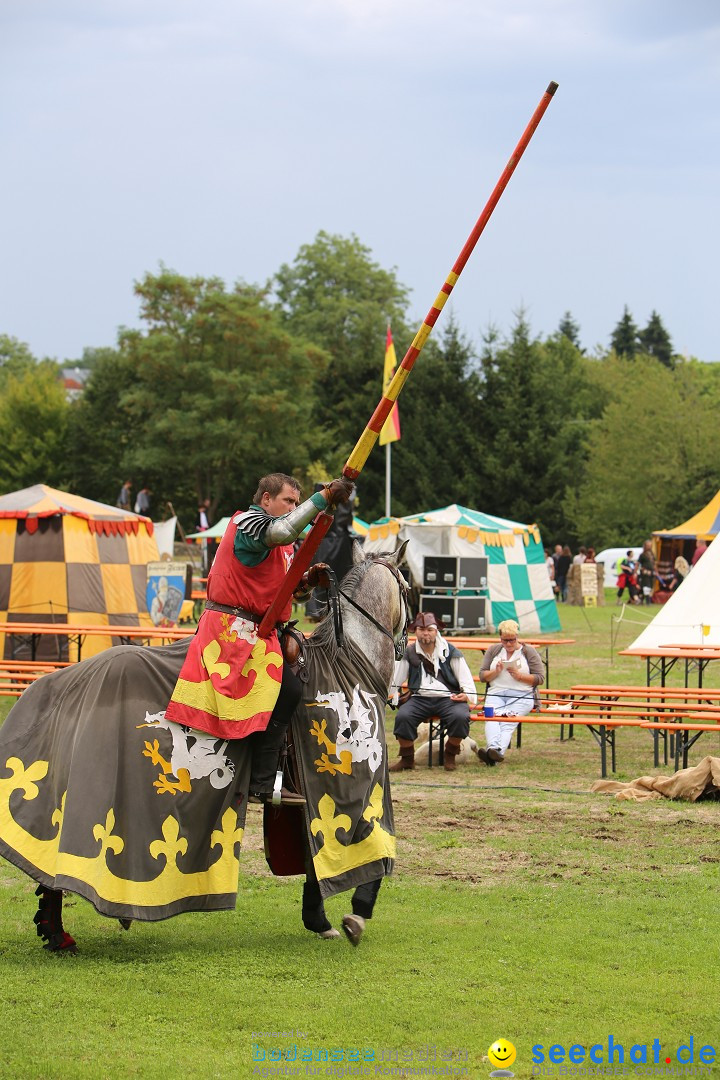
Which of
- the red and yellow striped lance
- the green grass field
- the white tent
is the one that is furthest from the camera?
the white tent

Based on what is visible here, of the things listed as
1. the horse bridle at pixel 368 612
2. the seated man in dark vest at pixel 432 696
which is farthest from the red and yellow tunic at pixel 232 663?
the seated man in dark vest at pixel 432 696

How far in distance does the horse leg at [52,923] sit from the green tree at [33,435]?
50.0 metres

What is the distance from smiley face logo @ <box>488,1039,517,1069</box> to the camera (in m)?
4.22

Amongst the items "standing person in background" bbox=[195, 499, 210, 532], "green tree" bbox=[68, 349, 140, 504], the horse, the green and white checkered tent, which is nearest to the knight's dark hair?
the horse

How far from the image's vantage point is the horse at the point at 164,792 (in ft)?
17.4

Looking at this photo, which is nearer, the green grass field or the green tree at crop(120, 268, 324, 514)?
the green grass field

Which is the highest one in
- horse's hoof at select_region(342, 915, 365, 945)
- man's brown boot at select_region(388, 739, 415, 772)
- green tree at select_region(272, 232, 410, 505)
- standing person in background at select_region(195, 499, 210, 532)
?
green tree at select_region(272, 232, 410, 505)

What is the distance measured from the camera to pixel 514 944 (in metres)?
5.67

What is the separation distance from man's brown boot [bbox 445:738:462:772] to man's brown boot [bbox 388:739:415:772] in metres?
0.30

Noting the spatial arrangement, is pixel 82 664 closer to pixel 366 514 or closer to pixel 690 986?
pixel 690 986

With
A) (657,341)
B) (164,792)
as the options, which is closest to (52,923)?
(164,792)

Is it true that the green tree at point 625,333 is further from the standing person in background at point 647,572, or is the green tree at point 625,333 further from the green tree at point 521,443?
the standing person in background at point 647,572

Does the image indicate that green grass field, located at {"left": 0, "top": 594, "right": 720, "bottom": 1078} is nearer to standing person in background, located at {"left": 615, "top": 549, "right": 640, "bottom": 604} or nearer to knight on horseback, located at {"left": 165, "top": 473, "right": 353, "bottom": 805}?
knight on horseback, located at {"left": 165, "top": 473, "right": 353, "bottom": 805}

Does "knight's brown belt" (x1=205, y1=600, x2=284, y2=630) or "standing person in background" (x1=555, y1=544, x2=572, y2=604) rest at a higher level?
"standing person in background" (x1=555, y1=544, x2=572, y2=604)
